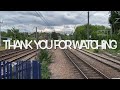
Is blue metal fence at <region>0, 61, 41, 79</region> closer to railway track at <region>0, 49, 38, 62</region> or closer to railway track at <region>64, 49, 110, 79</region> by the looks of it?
railway track at <region>0, 49, 38, 62</region>

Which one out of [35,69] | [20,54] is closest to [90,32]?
[20,54]

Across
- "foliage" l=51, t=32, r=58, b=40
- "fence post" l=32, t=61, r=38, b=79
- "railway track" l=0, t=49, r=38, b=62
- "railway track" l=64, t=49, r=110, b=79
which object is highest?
"foliage" l=51, t=32, r=58, b=40

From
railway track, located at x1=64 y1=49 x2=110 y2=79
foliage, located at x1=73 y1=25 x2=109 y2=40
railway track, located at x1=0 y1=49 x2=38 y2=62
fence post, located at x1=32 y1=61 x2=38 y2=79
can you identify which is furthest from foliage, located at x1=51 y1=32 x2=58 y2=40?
railway track, located at x1=64 y1=49 x2=110 y2=79

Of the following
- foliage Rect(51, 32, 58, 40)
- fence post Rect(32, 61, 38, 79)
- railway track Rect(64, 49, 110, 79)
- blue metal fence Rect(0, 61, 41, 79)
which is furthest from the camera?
railway track Rect(64, 49, 110, 79)

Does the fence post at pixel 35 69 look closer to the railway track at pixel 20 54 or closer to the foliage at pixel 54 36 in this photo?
the railway track at pixel 20 54

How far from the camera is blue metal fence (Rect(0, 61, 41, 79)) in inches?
301

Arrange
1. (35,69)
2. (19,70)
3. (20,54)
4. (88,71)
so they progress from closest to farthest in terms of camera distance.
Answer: (19,70) < (35,69) < (20,54) < (88,71)

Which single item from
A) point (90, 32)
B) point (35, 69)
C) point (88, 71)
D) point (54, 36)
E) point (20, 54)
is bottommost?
point (88, 71)

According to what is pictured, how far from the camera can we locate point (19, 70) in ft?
27.5

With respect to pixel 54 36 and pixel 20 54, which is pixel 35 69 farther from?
pixel 20 54

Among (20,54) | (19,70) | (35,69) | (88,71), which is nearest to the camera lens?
(19,70)
